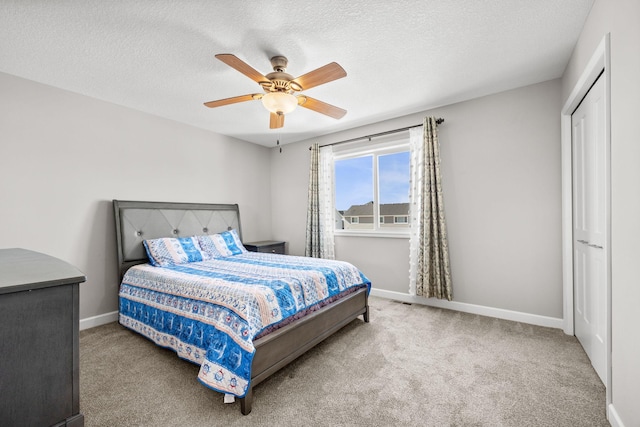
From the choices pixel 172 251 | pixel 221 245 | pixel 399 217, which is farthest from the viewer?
pixel 399 217

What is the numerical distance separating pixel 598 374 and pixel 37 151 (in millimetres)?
5158

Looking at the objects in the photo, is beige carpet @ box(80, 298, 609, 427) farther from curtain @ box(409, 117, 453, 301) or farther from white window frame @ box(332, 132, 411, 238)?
white window frame @ box(332, 132, 411, 238)

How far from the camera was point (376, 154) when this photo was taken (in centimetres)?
415

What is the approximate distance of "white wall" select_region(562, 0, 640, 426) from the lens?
1.29 metres

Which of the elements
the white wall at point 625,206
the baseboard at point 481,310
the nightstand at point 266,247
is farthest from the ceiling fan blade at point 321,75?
the baseboard at point 481,310

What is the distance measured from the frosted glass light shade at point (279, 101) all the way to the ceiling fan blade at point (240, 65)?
0.12 m

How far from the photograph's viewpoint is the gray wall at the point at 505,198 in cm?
286

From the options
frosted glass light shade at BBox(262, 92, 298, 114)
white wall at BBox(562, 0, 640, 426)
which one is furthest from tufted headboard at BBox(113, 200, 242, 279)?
white wall at BBox(562, 0, 640, 426)

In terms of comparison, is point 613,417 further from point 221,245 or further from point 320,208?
point 221,245

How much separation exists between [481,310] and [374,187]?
82.1 inches

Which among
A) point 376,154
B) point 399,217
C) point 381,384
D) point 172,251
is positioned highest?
point 376,154

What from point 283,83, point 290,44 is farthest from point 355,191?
point 290,44

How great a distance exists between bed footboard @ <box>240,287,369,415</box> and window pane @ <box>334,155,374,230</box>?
156cm

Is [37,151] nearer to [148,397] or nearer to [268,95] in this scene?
[268,95]
